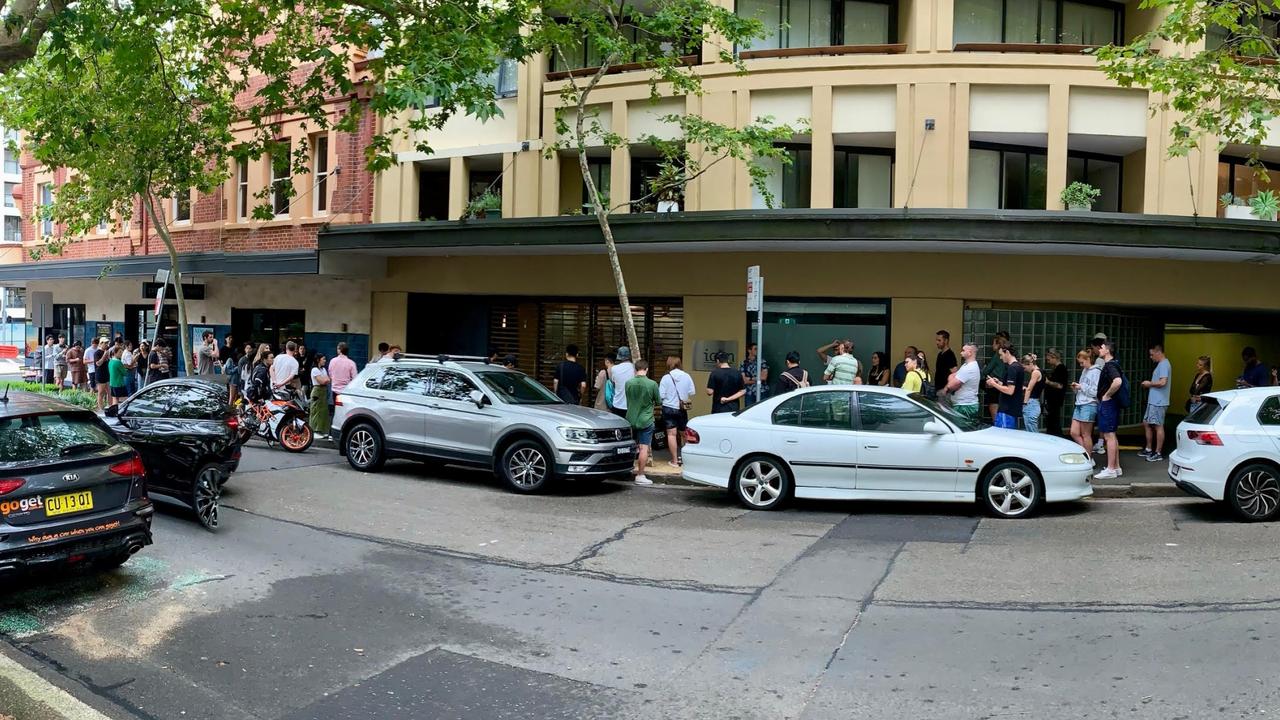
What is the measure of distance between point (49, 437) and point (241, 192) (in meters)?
18.3

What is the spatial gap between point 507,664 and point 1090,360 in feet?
34.8

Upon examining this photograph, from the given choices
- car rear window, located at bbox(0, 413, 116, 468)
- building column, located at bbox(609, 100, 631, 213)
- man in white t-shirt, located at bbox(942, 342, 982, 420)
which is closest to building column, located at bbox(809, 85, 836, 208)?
building column, located at bbox(609, 100, 631, 213)

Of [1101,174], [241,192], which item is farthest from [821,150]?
[241,192]

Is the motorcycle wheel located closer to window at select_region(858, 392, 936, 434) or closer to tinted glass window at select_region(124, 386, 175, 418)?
tinted glass window at select_region(124, 386, 175, 418)

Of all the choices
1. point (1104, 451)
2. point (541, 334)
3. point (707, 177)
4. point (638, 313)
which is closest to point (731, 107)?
point (707, 177)

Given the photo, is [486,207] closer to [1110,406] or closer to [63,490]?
[1110,406]

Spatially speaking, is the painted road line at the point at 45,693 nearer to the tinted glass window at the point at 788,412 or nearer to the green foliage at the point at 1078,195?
the tinted glass window at the point at 788,412

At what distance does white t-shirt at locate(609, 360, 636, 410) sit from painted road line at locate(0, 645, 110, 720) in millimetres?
9494

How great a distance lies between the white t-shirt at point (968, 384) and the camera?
13.5m

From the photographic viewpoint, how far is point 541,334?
816 inches

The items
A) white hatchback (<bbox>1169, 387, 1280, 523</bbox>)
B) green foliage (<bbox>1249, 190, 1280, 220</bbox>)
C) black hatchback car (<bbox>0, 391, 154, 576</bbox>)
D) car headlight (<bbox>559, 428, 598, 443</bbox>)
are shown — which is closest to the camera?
black hatchback car (<bbox>0, 391, 154, 576</bbox>)

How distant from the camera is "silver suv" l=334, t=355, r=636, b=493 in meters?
12.3

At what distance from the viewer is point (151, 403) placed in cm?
1108

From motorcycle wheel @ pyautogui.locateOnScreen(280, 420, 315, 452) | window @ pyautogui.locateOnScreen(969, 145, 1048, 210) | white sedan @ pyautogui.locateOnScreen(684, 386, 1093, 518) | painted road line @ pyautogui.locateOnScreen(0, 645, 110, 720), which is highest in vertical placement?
window @ pyautogui.locateOnScreen(969, 145, 1048, 210)
